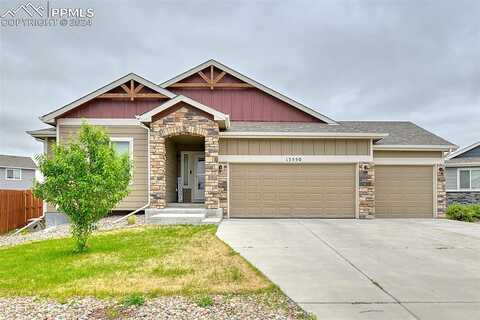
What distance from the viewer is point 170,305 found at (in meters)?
4.08

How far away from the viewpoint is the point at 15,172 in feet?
103

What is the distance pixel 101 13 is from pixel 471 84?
85.4 feet

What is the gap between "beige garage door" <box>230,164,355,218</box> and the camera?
41.5 feet

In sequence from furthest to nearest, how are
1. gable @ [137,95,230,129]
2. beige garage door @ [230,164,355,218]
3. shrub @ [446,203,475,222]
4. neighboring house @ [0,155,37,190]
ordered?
Answer: neighboring house @ [0,155,37,190] < shrub @ [446,203,475,222] < beige garage door @ [230,164,355,218] < gable @ [137,95,230,129]

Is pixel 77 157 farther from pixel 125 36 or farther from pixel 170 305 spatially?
pixel 125 36

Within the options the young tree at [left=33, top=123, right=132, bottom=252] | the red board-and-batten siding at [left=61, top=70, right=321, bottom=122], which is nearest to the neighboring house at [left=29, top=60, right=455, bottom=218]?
the red board-and-batten siding at [left=61, top=70, right=321, bottom=122]

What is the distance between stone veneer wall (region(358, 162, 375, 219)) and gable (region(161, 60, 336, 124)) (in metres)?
3.38

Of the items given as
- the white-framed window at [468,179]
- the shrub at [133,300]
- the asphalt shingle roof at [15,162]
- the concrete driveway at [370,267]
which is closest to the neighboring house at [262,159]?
the concrete driveway at [370,267]

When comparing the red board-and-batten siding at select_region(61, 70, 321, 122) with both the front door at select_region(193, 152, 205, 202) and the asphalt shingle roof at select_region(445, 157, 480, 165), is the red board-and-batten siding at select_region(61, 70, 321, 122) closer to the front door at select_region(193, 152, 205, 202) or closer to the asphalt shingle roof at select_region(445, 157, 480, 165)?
the front door at select_region(193, 152, 205, 202)

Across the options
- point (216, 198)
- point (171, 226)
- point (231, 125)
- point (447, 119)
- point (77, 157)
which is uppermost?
point (447, 119)

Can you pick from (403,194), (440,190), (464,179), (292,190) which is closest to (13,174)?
(292,190)

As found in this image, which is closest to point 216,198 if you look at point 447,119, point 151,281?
point 151,281

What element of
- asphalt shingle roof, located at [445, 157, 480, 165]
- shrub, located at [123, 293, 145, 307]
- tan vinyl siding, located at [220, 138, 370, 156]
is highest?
tan vinyl siding, located at [220, 138, 370, 156]

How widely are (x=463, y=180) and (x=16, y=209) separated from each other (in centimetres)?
2339
